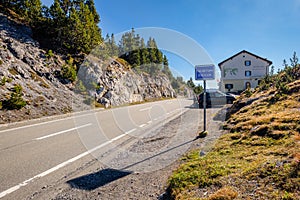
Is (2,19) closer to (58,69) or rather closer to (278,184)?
(58,69)

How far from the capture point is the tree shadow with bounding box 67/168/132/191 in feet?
11.4

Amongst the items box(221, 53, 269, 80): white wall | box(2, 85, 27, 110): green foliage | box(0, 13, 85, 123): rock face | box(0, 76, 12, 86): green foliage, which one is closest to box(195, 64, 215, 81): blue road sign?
box(0, 13, 85, 123): rock face

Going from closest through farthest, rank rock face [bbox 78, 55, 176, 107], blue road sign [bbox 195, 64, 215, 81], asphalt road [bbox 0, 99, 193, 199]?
1. asphalt road [bbox 0, 99, 193, 199]
2. blue road sign [bbox 195, 64, 215, 81]
3. rock face [bbox 78, 55, 176, 107]

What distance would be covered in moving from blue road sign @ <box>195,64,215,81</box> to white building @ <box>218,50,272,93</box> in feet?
138

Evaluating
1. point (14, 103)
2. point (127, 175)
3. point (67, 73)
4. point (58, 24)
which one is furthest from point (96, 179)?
point (58, 24)

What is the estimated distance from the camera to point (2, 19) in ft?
71.9

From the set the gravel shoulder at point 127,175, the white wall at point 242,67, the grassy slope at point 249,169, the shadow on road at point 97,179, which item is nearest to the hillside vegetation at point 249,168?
the grassy slope at point 249,169

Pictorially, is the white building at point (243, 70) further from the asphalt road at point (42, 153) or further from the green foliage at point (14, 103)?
the asphalt road at point (42, 153)

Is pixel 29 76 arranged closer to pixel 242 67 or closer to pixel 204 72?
pixel 204 72

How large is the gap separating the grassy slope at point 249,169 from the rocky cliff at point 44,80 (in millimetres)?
11226

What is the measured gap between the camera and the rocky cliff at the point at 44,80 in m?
13.1

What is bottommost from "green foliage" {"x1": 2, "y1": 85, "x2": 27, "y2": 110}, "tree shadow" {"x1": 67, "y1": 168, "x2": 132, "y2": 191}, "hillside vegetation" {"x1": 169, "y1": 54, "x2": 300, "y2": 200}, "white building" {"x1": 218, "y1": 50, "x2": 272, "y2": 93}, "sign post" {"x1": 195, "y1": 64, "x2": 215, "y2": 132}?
"tree shadow" {"x1": 67, "y1": 168, "x2": 132, "y2": 191}

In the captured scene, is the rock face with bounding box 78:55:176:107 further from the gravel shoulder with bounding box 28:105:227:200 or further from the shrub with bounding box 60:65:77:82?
the gravel shoulder with bounding box 28:105:227:200

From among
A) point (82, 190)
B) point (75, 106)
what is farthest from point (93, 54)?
point (82, 190)
